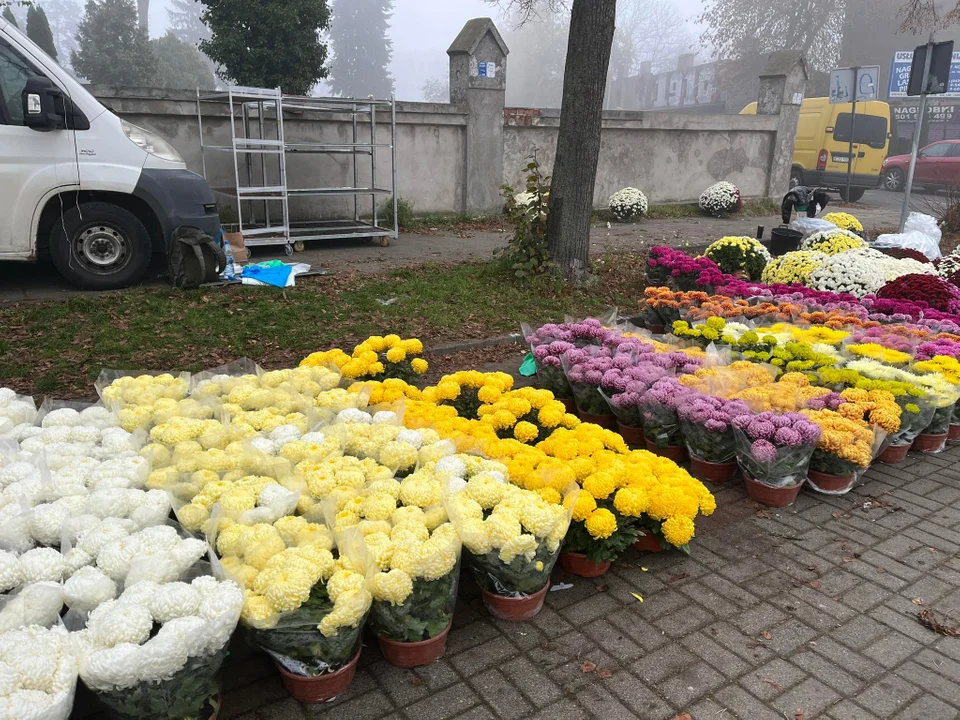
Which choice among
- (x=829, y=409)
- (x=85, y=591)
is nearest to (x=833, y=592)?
(x=829, y=409)

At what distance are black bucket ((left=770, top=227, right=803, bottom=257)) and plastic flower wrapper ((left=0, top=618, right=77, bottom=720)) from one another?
34.7ft

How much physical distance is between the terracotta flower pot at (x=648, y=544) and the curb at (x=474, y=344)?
11.4 feet

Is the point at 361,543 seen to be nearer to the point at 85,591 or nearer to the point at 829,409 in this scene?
the point at 85,591

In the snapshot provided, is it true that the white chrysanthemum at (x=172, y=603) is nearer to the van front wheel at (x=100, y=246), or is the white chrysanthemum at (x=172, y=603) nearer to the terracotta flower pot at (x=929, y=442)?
the terracotta flower pot at (x=929, y=442)

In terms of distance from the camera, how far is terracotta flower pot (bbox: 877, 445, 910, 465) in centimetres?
466

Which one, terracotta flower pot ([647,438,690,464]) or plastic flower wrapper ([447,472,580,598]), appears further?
terracotta flower pot ([647,438,690,464])

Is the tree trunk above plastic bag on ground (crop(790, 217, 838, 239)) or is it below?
above

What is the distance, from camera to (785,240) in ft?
35.1

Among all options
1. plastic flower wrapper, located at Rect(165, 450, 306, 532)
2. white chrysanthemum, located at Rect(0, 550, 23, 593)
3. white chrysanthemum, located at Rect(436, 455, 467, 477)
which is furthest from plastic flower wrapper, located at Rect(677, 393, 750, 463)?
white chrysanthemum, located at Rect(0, 550, 23, 593)

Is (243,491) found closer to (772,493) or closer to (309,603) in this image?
(309,603)

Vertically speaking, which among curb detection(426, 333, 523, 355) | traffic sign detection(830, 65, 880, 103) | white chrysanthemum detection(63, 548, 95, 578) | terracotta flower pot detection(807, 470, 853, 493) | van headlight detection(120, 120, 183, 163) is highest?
traffic sign detection(830, 65, 880, 103)

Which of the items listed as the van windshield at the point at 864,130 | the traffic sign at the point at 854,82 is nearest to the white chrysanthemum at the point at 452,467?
the traffic sign at the point at 854,82

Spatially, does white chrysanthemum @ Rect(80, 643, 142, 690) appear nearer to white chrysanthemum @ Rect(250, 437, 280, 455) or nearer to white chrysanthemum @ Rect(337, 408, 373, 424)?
white chrysanthemum @ Rect(250, 437, 280, 455)

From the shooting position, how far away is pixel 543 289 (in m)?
8.52
